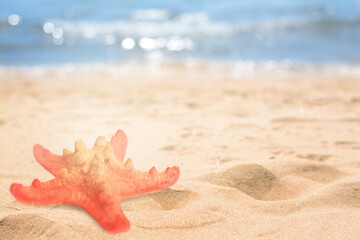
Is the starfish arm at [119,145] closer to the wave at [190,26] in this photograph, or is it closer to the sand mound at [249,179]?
the sand mound at [249,179]

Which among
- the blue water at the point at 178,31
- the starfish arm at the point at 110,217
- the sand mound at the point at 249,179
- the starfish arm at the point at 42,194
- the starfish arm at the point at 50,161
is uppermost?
the blue water at the point at 178,31

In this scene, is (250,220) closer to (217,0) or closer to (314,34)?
(314,34)

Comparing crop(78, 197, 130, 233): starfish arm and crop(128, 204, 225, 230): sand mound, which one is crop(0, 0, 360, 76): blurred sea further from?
crop(78, 197, 130, 233): starfish arm

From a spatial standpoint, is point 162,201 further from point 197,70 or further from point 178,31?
point 178,31

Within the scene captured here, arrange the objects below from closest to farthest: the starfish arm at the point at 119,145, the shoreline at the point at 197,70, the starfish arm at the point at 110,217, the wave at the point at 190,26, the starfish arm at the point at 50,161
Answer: the starfish arm at the point at 110,217 < the starfish arm at the point at 50,161 < the starfish arm at the point at 119,145 < the shoreline at the point at 197,70 < the wave at the point at 190,26

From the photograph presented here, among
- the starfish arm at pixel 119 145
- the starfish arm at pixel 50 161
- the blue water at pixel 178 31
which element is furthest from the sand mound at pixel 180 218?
the blue water at pixel 178 31

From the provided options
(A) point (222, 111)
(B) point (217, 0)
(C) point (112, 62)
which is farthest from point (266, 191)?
Result: (B) point (217, 0)
